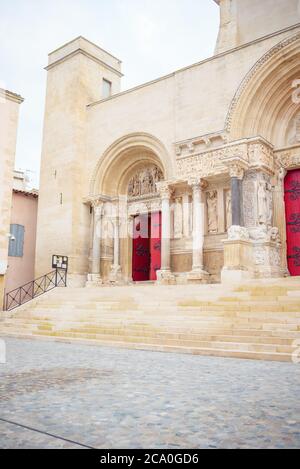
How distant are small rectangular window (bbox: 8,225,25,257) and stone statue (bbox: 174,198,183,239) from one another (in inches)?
297

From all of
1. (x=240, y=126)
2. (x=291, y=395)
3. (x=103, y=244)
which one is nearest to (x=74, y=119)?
(x=103, y=244)

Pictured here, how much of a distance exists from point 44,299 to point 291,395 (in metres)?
10.1

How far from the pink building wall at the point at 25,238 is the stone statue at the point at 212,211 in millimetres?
8808

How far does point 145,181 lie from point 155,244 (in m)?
2.71

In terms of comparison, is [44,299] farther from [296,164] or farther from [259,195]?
[296,164]

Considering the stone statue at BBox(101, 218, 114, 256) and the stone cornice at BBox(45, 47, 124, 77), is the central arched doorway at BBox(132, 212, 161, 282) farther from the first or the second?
the stone cornice at BBox(45, 47, 124, 77)

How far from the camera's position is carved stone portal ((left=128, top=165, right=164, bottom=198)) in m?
→ 16.3

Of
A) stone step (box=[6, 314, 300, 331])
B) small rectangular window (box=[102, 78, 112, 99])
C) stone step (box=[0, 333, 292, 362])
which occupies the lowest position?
stone step (box=[0, 333, 292, 362])

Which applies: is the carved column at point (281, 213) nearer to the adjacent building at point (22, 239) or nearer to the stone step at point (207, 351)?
the stone step at point (207, 351)

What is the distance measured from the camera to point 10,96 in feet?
50.6

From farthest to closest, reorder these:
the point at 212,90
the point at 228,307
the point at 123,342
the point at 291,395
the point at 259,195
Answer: the point at 212,90 < the point at 259,195 < the point at 228,307 < the point at 123,342 < the point at 291,395

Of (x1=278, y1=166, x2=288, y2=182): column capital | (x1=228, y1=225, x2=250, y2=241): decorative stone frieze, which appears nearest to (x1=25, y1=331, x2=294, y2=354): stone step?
(x1=228, y1=225, x2=250, y2=241): decorative stone frieze

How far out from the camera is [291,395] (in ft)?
12.2

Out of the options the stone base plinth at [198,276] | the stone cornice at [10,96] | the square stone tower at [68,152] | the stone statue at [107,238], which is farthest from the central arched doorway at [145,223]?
the stone cornice at [10,96]
